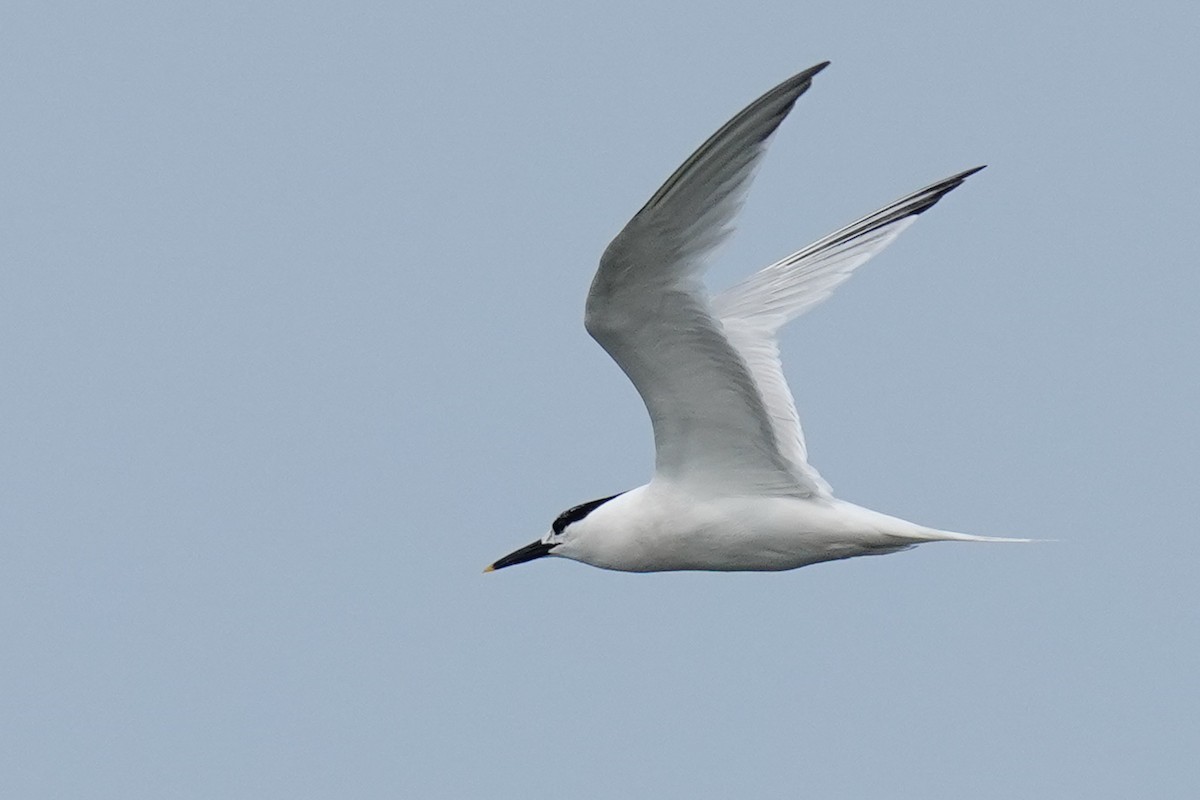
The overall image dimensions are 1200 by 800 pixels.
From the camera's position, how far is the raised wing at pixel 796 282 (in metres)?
9.45

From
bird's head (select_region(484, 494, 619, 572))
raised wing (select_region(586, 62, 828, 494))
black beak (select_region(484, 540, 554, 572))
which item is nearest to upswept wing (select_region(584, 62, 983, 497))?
raised wing (select_region(586, 62, 828, 494))

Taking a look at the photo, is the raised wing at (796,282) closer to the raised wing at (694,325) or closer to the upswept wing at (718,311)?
the upswept wing at (718,311)

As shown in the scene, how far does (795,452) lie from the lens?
340 inches

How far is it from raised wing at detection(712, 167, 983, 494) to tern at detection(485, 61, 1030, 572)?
0.4 inches

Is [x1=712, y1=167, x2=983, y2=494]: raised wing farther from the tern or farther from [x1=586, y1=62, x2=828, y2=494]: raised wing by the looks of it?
[x1=586, y1=62, x2=828, y2=494]: raised wing

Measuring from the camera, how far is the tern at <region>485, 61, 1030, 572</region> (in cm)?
691

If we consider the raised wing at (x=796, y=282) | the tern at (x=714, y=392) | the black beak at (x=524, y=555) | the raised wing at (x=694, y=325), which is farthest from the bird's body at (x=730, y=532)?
the raised wing at (x=796, y=282)

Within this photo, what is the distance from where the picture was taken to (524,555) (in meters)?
9.36

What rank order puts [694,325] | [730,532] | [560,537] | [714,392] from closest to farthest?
[694,325] → [714,392] → [730,532] → [560,537]

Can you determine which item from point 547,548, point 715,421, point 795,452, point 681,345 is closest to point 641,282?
point 681,345

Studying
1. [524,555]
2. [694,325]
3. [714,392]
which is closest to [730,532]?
[714,392]

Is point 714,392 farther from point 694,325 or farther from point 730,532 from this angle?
point 730,532

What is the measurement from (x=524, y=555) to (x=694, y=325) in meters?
2.30

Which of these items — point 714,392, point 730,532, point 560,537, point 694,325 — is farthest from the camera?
point 560,537
